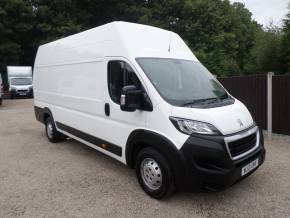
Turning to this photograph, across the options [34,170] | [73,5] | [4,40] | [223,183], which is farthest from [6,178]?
[73,5]

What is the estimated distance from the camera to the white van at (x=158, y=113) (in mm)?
3342

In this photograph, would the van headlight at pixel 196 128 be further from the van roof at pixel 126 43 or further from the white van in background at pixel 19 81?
the white van in background at pixel 19 81

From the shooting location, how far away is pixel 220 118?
3.48 meters

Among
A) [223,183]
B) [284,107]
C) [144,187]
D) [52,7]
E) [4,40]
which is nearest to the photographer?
[223,183]

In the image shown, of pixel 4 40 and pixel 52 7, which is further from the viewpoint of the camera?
pixel 52 7

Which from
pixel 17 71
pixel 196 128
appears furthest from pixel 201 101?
pixel 17 71

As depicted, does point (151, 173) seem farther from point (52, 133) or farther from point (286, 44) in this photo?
point (286, 44)

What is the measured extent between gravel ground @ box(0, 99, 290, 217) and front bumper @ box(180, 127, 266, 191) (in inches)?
18.4

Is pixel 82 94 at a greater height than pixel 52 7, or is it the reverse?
pixel 52 7

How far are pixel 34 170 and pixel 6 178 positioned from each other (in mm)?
502

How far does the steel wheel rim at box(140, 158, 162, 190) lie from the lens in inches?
147

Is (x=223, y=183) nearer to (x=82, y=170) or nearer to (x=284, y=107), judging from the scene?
(x=82, y=170)

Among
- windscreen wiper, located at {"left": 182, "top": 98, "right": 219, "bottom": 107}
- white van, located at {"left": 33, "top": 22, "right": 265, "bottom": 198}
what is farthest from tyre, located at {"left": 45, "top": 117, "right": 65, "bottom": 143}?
windscreen wiper, located at {"left": 182, "top": 98, "right": 219, "bottom": 107}

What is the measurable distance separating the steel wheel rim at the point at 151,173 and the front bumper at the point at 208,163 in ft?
1.60
